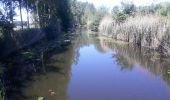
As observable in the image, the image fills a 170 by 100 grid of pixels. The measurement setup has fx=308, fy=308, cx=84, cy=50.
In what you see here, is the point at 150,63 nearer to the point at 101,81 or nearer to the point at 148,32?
the point at 101,81

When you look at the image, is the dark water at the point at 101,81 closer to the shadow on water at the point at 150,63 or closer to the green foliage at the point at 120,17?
the shadow on water at the point at 150,63

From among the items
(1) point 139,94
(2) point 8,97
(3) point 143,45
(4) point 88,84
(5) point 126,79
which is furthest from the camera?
(3) point 143,45

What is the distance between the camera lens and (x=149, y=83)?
1802cm

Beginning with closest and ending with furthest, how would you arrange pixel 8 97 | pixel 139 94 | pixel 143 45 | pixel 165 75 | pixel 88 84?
pixel 8 97, pixel 139 94, pixel 88 84, pixel 165 75, pixel 143 45

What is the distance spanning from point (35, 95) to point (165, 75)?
9.61 meters

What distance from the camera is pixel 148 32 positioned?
113ft

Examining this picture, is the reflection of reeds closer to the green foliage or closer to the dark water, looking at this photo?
the green foliage

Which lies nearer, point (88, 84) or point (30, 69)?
point (88, 84)

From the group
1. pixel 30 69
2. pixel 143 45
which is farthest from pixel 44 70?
pixel 143 45

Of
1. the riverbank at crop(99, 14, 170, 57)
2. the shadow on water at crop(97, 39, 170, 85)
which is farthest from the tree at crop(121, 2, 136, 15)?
the shadow on water at crop(97, 39, 170, 85)

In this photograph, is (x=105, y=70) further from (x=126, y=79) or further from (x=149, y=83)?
(x=149, y=83)

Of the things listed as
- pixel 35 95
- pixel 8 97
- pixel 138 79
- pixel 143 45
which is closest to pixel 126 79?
pixel 138 79

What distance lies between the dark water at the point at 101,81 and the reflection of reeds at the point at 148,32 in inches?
156

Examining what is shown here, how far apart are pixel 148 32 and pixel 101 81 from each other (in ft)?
58.5
